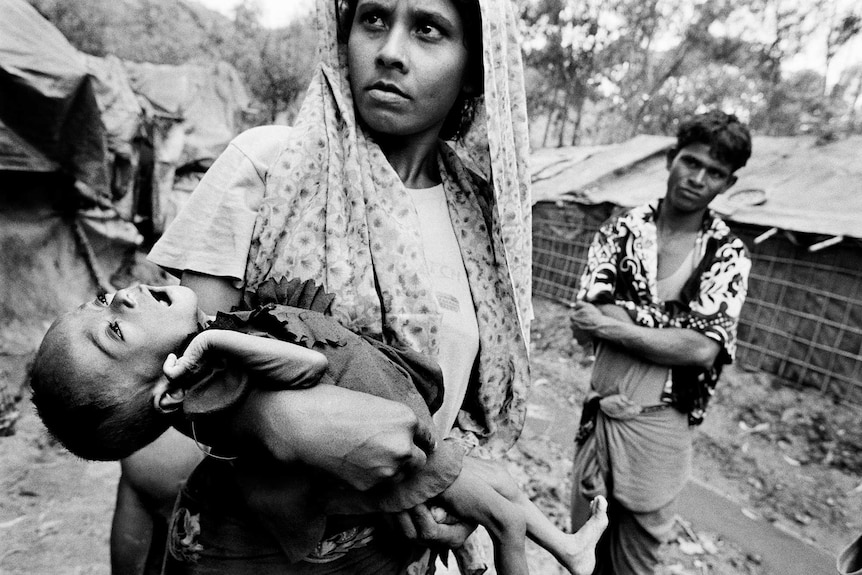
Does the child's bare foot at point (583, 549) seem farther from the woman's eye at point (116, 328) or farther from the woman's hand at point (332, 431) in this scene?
the woman's eye at point (116, 328)

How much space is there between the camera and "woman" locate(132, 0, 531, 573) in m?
1.07

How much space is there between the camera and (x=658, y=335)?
2.39 m

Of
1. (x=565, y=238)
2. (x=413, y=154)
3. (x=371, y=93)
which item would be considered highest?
(x=371, y=93)

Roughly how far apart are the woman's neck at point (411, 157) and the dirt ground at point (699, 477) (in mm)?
2751

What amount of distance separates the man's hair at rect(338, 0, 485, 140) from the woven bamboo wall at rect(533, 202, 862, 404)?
5570 millimetres

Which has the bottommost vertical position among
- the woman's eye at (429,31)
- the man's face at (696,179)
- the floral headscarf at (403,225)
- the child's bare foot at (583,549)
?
the child's bare foot at (583,549)

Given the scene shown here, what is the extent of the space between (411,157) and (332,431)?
Answer: 82 cm

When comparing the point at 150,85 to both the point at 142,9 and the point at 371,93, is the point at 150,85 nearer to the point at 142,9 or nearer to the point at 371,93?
the point at 371,93

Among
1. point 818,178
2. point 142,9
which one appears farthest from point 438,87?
point 142,9

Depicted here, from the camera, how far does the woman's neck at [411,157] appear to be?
4.47 feet

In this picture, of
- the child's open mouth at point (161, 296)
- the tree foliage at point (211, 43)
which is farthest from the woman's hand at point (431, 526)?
the tree foliage at point (211, 43)

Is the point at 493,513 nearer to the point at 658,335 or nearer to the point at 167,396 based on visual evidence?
the point at 167,396

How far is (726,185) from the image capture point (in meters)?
2.69

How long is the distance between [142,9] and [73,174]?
63.4ft
